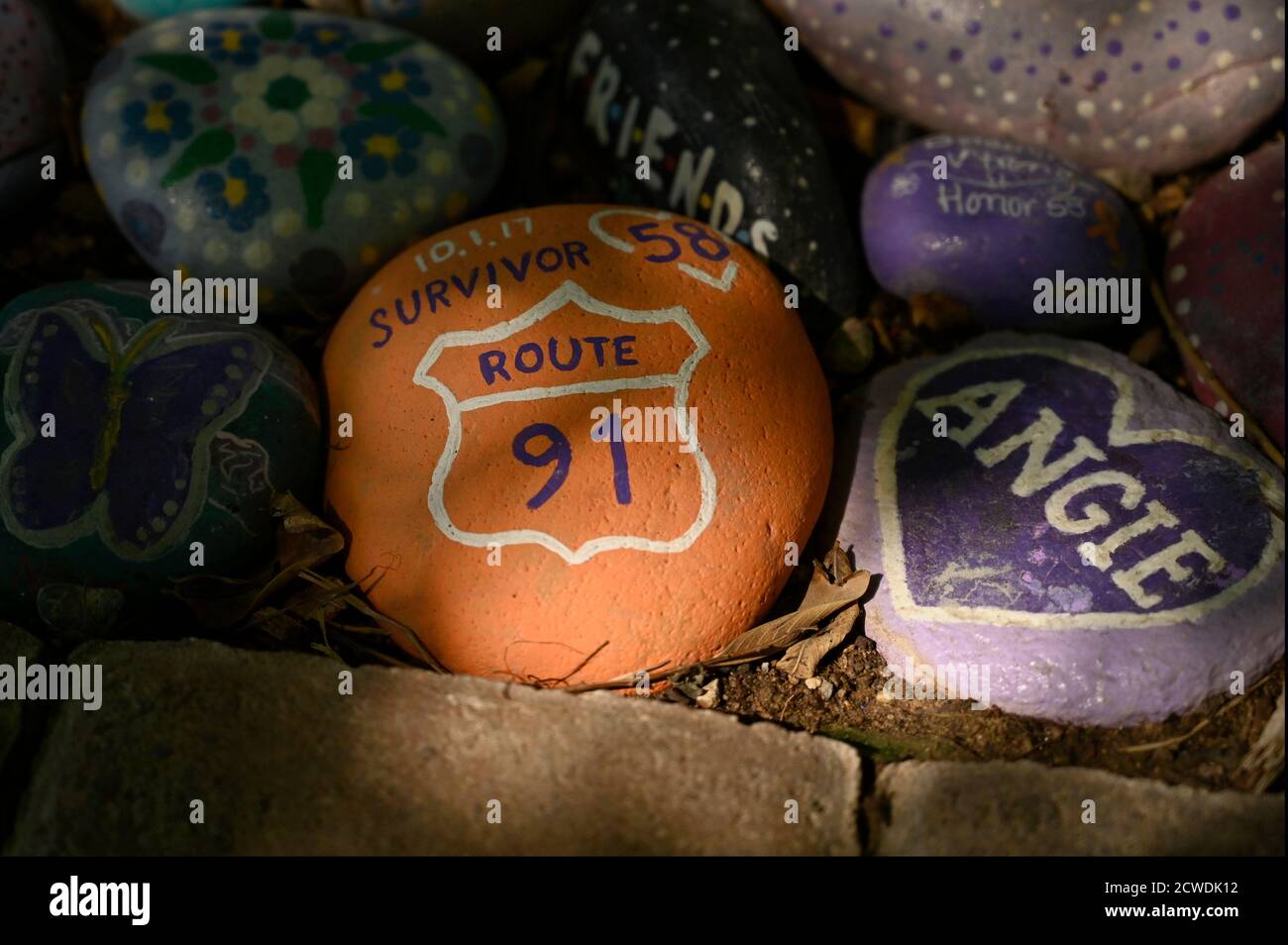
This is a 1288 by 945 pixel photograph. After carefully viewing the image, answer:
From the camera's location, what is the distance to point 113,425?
6.60ft

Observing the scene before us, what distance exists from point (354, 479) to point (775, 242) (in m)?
1.09

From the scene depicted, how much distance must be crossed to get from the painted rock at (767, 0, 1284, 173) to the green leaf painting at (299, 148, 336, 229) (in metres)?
1.32

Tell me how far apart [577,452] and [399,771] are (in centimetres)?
63

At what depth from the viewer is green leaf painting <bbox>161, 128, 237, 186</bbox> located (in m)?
2.39

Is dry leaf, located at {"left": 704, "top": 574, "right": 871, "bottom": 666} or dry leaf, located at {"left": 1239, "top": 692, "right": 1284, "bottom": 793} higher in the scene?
dry leaf, located at {"left": 704, "top": 574, "right": 871, "bottom": 666}

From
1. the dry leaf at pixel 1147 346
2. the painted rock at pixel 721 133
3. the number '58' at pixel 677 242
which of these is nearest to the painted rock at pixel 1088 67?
the painted rock at pixel 721 133

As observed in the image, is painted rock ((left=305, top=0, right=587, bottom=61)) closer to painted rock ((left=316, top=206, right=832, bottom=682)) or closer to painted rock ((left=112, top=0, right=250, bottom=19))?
painted rock ((left=112, top=0, right=250, bottom=19))

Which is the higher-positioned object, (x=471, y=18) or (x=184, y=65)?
(x=471, y=18)

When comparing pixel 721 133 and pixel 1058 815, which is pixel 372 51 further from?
pixel 1058 815

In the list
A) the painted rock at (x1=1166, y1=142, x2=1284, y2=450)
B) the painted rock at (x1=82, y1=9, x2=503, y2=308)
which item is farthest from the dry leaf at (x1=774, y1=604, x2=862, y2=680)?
the painted rock at (x1=82, y1=9, x2=503, y2=308)

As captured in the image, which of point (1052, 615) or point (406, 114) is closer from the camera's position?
point (1052, 615)

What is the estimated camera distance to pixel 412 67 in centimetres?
256

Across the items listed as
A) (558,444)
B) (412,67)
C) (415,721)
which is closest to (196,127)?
Answer: (412,67)

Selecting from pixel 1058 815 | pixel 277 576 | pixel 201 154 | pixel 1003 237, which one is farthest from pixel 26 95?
pixel 1058 815
